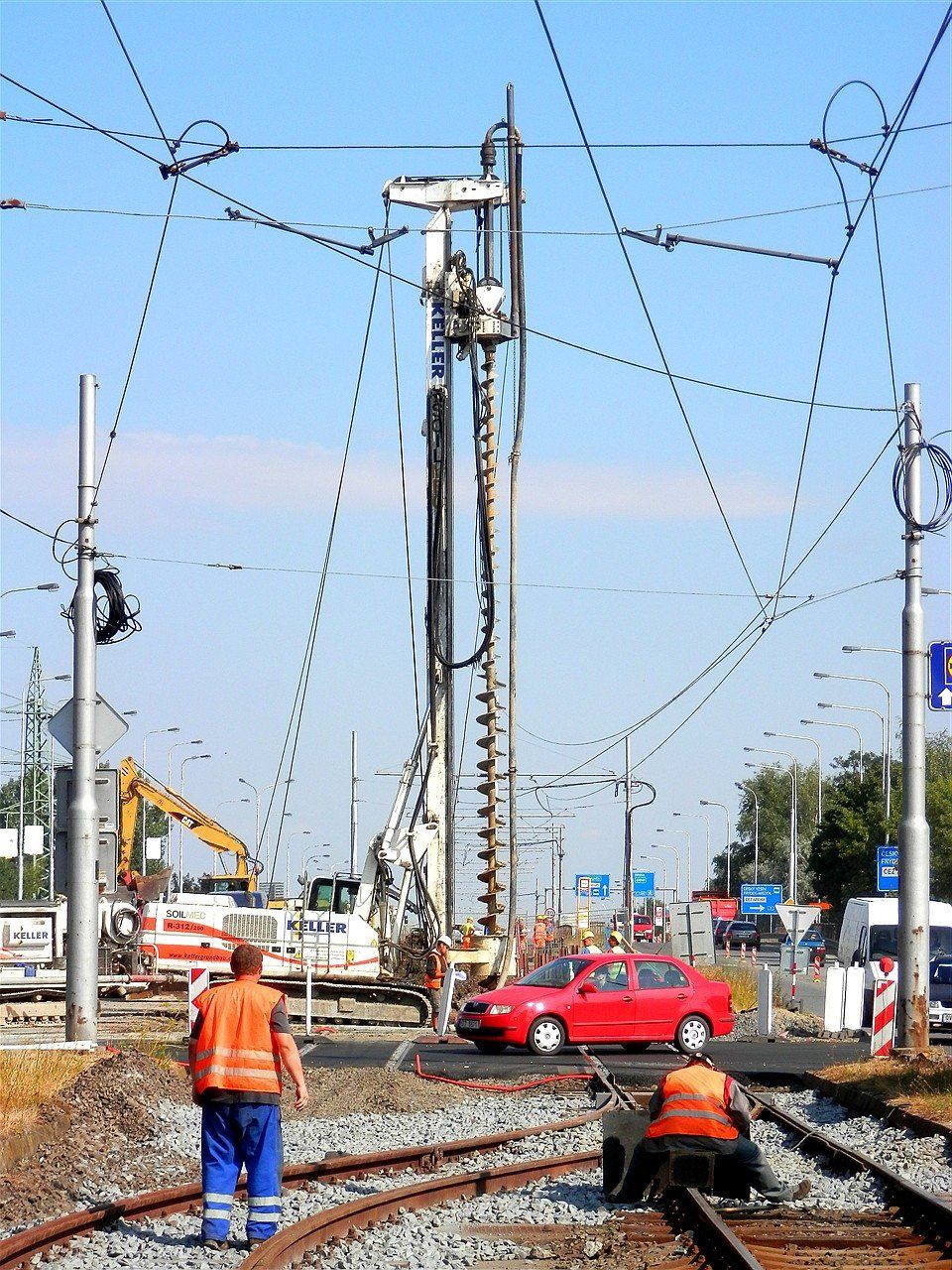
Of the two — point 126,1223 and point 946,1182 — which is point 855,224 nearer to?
point 946,1182

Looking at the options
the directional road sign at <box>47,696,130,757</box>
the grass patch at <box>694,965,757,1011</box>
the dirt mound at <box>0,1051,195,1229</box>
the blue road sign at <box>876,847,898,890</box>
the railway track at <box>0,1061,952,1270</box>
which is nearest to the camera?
the railway track at <box>0,1061,952,1270</box>

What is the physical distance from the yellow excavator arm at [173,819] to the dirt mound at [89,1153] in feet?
77.4

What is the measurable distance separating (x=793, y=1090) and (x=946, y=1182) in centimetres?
916

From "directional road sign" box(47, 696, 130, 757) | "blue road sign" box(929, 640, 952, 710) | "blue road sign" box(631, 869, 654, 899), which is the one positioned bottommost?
"blue road sign" box(631, 869, 654, 899)

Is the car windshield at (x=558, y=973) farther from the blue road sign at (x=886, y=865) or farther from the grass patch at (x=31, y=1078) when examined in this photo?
the blue road sign at (x=886, y=865)

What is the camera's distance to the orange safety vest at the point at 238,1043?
9.94 meters

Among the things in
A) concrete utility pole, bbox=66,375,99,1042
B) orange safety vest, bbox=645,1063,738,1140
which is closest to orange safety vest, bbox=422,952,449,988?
concrete utility pole, bbox=66,375,99,1042

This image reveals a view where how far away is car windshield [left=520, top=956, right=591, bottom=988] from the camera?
92.7 feet

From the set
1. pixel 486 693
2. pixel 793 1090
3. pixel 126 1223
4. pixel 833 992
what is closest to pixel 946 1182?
pixel 126 1223

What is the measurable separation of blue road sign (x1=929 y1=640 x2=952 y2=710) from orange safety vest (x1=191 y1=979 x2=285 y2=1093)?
14288 mm

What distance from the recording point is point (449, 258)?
118 feet

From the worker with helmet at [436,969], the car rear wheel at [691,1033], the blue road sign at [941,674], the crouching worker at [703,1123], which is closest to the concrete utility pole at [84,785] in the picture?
the crouching worker at [703,1123]

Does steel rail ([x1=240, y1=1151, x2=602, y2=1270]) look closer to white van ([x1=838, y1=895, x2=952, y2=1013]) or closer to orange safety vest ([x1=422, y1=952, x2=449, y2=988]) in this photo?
orange safety vest ([x1=422, y1=952, x2=449, y2=988])

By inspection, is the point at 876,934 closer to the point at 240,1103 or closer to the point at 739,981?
the point at 739,981
